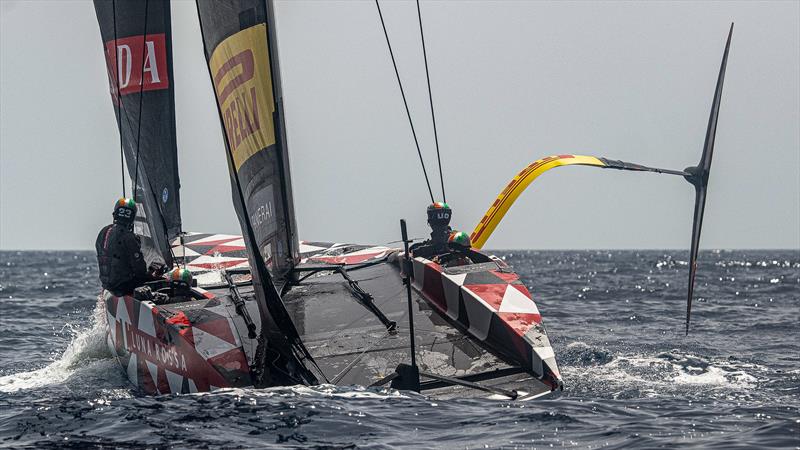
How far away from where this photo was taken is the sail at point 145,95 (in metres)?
10.2

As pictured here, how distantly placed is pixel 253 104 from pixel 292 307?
162 cm

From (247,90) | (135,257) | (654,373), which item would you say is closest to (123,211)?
(135,257)

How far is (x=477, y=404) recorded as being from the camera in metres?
5.65

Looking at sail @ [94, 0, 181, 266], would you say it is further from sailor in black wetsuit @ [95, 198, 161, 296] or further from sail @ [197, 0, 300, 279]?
sail @ [197, 0, 300, 279]

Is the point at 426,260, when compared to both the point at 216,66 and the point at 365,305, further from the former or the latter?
the point at 216,66

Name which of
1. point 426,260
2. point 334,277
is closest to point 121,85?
point 334,277

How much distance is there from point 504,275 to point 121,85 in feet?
15.5

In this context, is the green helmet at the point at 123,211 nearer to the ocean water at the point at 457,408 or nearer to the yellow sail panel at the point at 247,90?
the ocean water at the point at 457,408

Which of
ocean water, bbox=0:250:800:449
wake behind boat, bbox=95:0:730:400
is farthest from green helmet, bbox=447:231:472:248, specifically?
ocean water, bbox=0:250:800:449

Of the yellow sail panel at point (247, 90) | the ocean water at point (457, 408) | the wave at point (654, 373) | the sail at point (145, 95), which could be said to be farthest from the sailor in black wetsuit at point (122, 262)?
the wave at point (654, 373)

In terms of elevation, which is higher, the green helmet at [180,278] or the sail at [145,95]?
the sail at [145,95]

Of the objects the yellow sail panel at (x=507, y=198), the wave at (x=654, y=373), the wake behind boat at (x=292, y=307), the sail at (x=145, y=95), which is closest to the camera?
the wake behind boat at (x=292, y=307)

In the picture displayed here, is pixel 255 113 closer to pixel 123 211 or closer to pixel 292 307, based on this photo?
pixel 292 307

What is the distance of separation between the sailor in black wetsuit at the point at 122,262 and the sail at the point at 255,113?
106 cm
